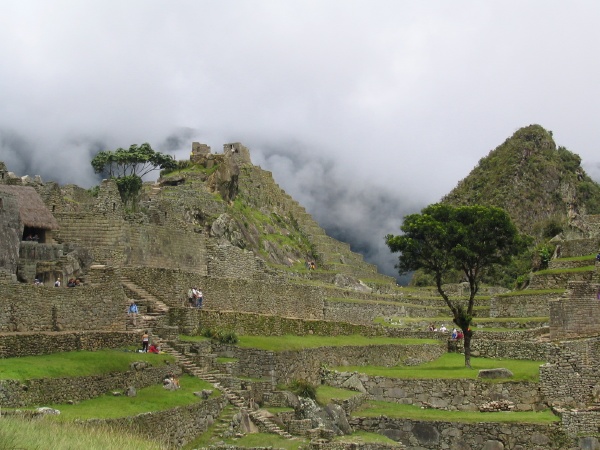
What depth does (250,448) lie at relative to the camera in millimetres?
23469

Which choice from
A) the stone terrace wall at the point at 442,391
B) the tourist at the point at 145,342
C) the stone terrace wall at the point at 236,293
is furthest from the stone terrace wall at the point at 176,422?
the stone terrace wall at the point at 442,391

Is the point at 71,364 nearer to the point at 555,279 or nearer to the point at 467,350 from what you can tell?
the point at 467,350

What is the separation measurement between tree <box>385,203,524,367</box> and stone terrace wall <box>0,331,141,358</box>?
57.3ft

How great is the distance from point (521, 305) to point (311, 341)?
48.9 feet

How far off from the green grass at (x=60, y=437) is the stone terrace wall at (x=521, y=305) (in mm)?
31134

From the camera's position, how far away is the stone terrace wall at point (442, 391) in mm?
31578

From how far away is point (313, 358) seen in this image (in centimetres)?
3388

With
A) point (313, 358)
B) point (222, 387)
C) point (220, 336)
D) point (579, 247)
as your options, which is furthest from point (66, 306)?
point (579, 247)

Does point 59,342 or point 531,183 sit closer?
point 59,342

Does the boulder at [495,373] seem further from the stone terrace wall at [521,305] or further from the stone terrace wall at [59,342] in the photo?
the stone terrace wall at [59,342]

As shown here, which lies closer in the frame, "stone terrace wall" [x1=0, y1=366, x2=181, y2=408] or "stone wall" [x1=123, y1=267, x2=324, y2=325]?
"stone terrace wall" [x1=0, y1=366, x2=181, y2=408]

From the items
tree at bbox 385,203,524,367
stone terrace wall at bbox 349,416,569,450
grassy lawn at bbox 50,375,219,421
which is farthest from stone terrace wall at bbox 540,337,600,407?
grassy lawn at bbox 50,375,219,421

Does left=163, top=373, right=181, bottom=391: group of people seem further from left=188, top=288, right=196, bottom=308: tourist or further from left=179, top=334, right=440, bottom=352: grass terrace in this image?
left=188, top=288, right=196, bottom=308: tourist

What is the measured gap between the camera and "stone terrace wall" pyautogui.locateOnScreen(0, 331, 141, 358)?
22.2 metres
